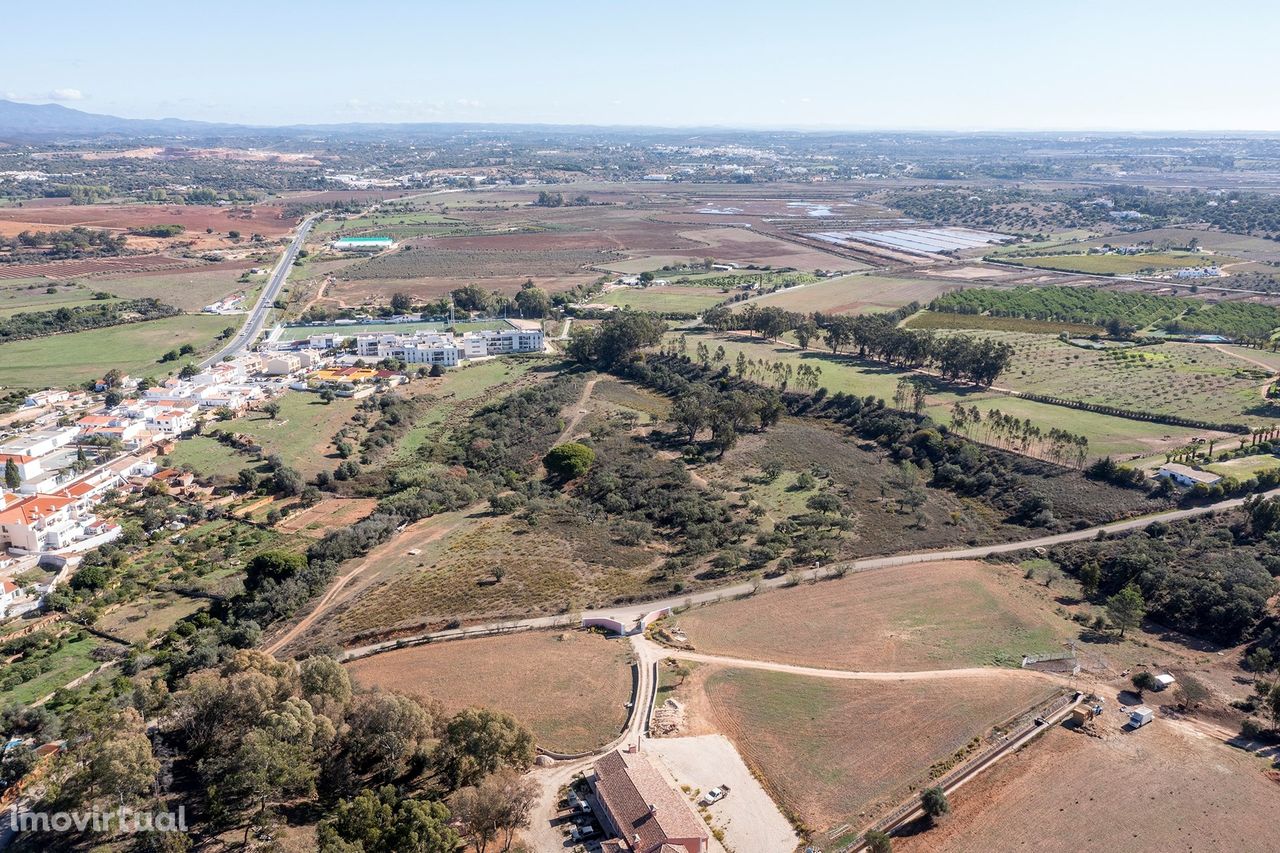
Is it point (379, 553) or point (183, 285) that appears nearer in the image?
point (379, 553)

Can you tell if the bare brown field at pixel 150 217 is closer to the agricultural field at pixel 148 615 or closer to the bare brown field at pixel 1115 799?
the agricultural field at pixel 148 615

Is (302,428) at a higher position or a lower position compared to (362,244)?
lower

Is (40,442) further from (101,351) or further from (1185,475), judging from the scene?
(1185,475)

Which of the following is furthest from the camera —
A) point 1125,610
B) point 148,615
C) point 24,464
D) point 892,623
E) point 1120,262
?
point 1120,262

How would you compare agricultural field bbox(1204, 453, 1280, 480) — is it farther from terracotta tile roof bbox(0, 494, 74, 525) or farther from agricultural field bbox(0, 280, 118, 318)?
agricultural field bbox(0, 280, 118, 318)

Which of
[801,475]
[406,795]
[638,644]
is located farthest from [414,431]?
[406,795]

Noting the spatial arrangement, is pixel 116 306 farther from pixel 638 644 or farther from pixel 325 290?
pixel 638 644

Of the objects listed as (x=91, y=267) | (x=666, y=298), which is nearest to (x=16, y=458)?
(x=666, y=298)

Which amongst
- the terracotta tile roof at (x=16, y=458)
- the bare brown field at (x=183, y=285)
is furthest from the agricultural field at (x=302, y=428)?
the bare brown field at (x=183, y=285)
